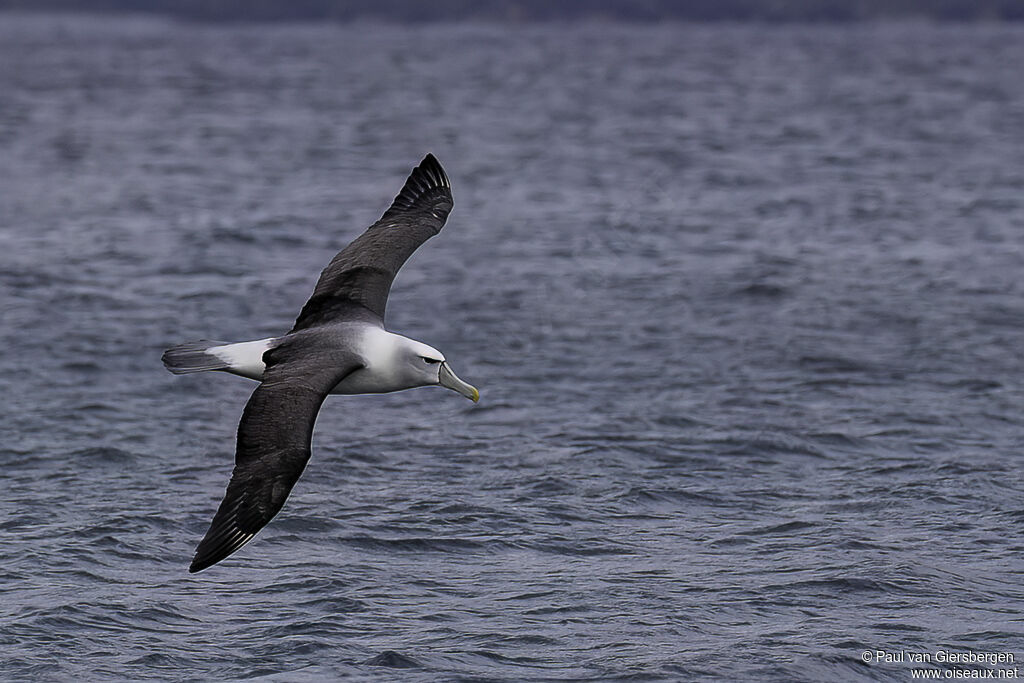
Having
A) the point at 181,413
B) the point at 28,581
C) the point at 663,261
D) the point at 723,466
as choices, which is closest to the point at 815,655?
the point at 723,466

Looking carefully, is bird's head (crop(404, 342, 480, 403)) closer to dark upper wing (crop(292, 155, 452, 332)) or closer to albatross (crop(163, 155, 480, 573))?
albatross (crop(163, 155, 480, 573))

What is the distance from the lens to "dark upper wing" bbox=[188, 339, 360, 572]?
8.21 metres

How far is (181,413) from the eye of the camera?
48.4ft

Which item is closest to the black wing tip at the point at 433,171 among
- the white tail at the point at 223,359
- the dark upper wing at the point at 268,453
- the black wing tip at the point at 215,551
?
the white tail at the point at 223,359

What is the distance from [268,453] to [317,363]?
1.01 meters

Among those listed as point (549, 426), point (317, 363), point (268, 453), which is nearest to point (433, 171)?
point (317, 363)

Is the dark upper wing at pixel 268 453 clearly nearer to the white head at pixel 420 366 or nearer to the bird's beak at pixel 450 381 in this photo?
the white head at pixel 420 366

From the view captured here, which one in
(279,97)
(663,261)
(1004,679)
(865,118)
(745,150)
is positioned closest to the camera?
(1004,679)

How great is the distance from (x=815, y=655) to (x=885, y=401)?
5787 millimetres

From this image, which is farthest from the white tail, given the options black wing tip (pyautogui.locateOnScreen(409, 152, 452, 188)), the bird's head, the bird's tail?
black wing tip (pyautogui.locateOnScreen(409, 152, 452, 188))

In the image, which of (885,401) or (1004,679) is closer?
(1004,679)

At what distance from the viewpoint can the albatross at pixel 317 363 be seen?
8.34 meters

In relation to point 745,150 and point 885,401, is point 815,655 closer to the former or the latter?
point 885,401

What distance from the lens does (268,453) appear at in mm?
8508
